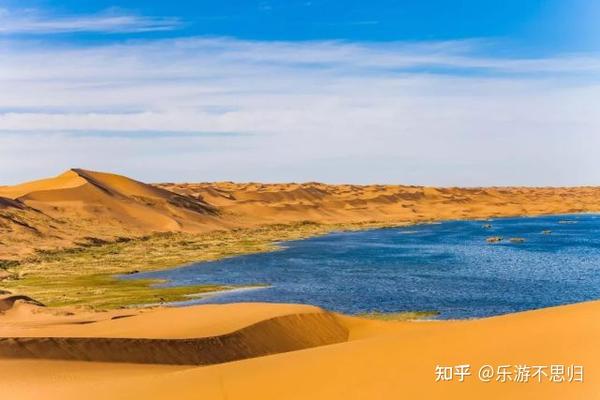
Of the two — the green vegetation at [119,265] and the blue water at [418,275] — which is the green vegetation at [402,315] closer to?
the blue water at [418,275]

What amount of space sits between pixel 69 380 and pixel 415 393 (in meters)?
10.8

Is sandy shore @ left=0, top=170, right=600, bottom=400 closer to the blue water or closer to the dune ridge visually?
the dune ridge

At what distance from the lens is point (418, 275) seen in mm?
51344

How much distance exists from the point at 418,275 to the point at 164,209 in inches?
2978

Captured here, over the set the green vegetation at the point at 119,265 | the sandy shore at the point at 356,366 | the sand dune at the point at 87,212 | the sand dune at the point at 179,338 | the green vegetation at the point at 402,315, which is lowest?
the green vegetation at the point at 402,315

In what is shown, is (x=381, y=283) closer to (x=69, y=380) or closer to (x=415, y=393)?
(x=69, y=380)

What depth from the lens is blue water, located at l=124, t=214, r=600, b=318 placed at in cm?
3941

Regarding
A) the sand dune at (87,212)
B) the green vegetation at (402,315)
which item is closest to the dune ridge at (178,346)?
the green vegetation at (402,315)

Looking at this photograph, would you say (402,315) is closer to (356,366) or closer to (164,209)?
(356,366)

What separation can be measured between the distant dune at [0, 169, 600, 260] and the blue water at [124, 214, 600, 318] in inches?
1062

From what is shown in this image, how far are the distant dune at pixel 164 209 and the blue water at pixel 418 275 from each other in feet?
88.5

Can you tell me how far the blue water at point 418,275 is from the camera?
39.4 metres

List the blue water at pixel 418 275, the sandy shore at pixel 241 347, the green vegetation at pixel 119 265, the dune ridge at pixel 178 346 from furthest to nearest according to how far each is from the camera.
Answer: the green vegetation at pixel 119 265 < the blue water at pixel 418 275 < the dune ridge at pixel 178 346 < the sandy shore at pixel 241 347

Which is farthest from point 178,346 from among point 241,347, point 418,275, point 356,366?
point 418,275
